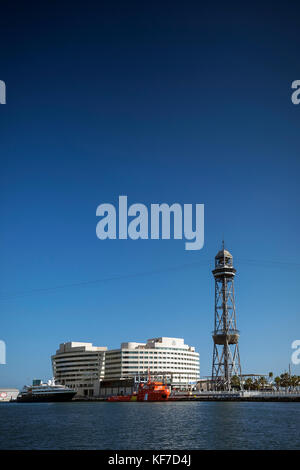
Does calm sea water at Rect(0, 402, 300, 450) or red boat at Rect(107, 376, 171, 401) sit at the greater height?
calm sea water at Rect(0, 402, 300, 450)

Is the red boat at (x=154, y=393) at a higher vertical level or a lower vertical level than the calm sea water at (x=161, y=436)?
lower

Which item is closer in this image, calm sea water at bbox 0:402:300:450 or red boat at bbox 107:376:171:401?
calm sea water at bbox 0:402:300:450

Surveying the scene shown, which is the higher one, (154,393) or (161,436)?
(161,436)

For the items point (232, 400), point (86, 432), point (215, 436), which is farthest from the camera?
point (232, 400)

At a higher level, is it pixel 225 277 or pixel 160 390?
pixel 225 277

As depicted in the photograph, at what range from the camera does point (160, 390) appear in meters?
193

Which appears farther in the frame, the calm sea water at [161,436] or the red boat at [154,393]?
the red boat at [154,393]

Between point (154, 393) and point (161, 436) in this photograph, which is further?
point (154, 393)

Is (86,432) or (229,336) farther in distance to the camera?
(229,336)

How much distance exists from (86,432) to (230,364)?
138 meters
